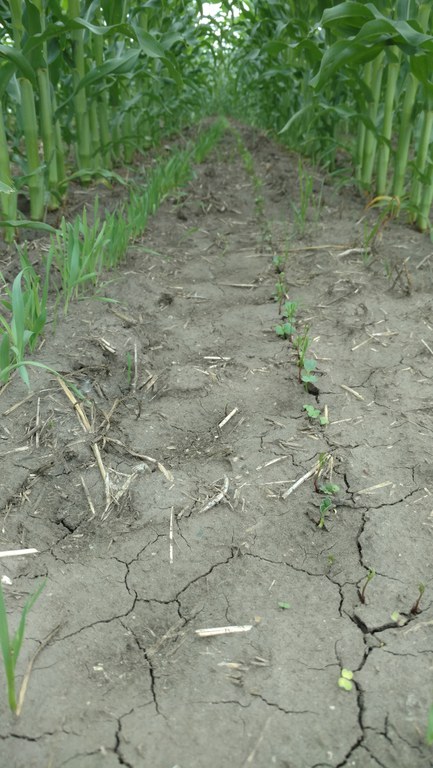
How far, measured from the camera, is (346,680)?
1.11 metres

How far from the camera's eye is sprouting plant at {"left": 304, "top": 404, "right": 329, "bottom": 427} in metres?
1.85

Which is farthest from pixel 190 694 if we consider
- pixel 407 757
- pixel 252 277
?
pixel 252 277

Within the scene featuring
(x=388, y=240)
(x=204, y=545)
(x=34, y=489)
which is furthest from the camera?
(x=388, y=240)

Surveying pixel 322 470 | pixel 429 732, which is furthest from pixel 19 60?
pixel 429 732

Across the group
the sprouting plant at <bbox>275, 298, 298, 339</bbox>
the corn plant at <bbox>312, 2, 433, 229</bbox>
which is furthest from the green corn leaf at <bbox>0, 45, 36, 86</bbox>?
the sprouting plant at <bbox>275, 298, 298, 339</bbox>

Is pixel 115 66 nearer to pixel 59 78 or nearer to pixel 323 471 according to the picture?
pixel 59 78

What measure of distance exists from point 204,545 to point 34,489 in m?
0.48

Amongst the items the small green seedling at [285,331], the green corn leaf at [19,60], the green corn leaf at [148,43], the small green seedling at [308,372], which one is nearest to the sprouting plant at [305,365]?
the small green seedling at [308,372]

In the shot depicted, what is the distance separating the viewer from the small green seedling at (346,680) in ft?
3.60

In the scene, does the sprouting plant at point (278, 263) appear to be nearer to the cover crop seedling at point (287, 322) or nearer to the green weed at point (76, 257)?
the cover crop seedling at point (287, 322)

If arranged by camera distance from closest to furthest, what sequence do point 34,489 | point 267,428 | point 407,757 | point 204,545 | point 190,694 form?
point 407,757
point 190,694
point 204,545
point 34,489
point 267,428

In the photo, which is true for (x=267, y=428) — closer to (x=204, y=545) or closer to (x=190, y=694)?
(x=204, y=545)

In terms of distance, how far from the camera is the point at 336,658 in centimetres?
116

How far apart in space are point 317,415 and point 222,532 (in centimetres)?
57
